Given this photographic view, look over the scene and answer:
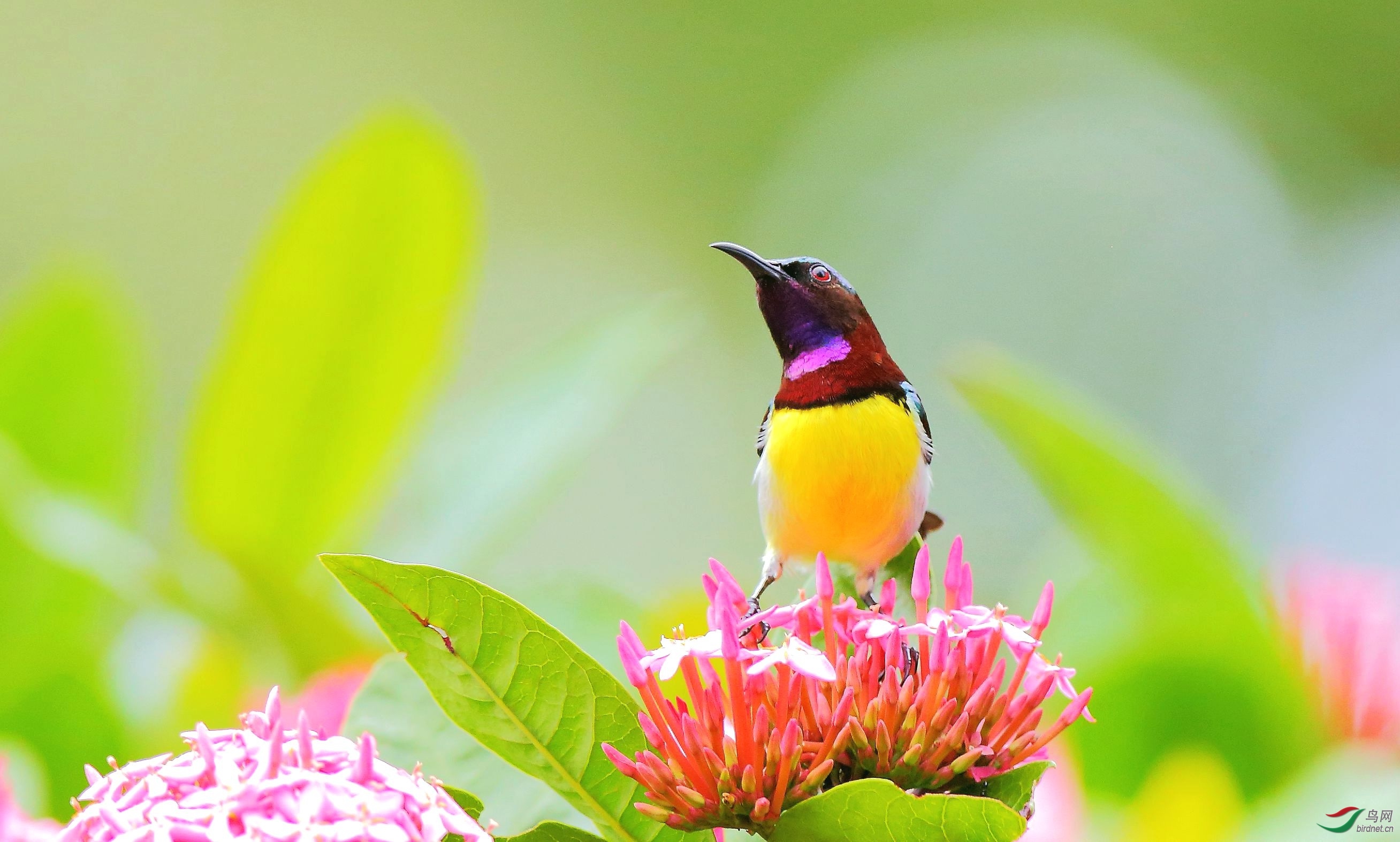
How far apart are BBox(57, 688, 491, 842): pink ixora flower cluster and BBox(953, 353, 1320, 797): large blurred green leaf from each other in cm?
84

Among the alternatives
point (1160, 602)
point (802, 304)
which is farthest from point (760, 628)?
point (1160, 602)

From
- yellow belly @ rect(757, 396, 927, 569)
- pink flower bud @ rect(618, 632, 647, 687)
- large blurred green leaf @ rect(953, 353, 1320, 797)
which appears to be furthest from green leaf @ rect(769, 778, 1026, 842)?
large blurred green leaf @ rect(953, 353, 1320, 797)

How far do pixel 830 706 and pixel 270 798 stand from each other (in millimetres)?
435

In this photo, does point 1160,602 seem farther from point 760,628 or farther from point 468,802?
point 468,802

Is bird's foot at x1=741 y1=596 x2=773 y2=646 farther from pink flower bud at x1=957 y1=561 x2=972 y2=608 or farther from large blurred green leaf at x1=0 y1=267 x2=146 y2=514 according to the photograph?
large blurred green leaf at x1=0 y1=267 x2=146 y2=514

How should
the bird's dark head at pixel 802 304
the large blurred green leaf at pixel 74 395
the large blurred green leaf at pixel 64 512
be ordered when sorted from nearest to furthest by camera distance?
the bird's dark head at pixel 802 304 → the large blurred green leaf at pixel 64 512 → the large blurred green leaf at pixel 74 395

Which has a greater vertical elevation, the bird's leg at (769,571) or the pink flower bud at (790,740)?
the bird's leg at (769,571)

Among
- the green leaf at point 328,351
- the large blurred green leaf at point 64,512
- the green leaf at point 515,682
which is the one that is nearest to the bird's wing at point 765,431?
the green leaf at point 515,682

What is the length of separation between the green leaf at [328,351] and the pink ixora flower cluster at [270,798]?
1.00m

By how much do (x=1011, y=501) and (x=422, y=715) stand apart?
4.47m

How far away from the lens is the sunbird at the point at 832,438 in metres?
1.16

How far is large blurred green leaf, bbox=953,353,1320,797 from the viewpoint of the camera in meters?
1.47

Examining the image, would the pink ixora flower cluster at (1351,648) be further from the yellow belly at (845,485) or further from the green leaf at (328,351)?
the green leaf at (328,351)

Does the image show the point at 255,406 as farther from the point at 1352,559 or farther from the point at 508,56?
the point at 508,56
